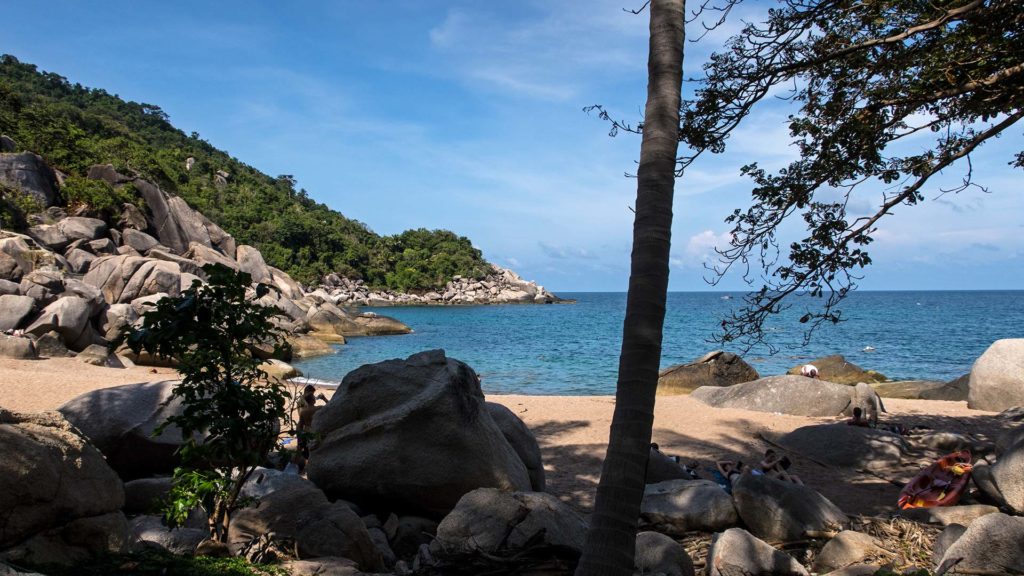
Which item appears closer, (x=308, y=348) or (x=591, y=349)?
(x=308, y=348)

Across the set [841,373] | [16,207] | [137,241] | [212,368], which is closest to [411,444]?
[212,368]

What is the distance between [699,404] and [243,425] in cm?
1215

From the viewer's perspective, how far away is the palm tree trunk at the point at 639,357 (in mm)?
3002

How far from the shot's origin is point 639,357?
10.0 feet

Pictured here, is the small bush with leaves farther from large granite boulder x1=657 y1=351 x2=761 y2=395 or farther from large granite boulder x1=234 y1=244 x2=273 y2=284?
large granite boulder x1=234 y1=244 x2=273 y2=284

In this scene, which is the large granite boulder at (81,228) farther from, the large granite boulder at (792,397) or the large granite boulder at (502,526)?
the large granite boulder at (502,526)

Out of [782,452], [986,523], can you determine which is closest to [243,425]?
[986,523]

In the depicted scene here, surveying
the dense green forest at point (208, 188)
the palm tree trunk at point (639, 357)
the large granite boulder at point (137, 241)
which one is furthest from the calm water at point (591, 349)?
the dense green forest at point (208, 188)

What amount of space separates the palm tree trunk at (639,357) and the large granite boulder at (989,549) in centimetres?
316

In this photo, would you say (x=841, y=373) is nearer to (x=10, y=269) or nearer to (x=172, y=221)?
(x=10, y=269)

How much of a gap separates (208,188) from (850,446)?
7688cm

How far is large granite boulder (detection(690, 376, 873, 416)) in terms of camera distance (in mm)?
13386

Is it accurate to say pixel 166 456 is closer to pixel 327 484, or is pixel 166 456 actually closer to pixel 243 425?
pixel 327 484

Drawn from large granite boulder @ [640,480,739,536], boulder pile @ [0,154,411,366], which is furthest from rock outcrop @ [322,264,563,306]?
large granite boulder @ [640,480,739,536]
